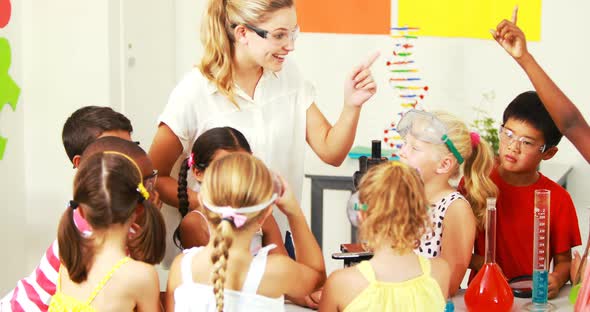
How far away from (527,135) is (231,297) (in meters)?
0.98

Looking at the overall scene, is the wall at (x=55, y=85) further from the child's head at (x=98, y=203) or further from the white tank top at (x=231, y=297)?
the white tank top at (x=231, y=297)

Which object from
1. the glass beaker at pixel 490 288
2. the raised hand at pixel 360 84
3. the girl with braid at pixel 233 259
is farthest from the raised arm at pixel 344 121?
the girl with braid at pixel 233 259

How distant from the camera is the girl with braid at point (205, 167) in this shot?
2064 millimetres

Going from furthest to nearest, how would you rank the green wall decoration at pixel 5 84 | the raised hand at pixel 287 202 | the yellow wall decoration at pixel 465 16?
the yellow wall decoration at pixel 465 16 < the green wall decoration at pixel 5 84 < the raised hand at pixel 287 202

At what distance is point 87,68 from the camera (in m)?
3.14

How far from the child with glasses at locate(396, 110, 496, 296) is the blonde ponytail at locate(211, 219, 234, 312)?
596 millimetres

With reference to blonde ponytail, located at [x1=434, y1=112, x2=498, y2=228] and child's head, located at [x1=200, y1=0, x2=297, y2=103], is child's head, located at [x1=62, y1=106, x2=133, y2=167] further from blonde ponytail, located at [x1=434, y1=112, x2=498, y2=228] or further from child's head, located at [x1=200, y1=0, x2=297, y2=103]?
blonde ponytail, located at [x1=434, y1=112, x2=498, y2=228]

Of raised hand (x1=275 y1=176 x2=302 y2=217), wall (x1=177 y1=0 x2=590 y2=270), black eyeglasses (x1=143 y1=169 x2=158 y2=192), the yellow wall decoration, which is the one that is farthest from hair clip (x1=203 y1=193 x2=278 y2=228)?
the yellow wall decoration

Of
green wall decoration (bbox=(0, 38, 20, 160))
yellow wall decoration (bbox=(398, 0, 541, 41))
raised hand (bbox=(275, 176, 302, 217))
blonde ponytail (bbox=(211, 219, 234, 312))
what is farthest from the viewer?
yellow wall decoration (bbox=(398, 0, 541, 41))

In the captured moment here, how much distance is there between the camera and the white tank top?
1.68m

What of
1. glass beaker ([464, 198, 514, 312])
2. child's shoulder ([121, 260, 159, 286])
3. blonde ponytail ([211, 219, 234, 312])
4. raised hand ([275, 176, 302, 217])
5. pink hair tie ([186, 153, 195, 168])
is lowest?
glass beaker ([464, 198, 514, 312])

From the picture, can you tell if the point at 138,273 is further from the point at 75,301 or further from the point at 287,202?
the point at 287,202

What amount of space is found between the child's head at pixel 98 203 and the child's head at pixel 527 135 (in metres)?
0.98

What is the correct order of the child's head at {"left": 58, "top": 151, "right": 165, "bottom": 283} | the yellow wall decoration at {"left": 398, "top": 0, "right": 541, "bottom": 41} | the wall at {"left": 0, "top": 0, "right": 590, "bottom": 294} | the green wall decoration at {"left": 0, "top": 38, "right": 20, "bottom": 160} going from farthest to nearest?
the yellow wall decoration at {"left": 398, "top": 0, "right": 541, "bottom": 41}, the wall at {"left": 0, "top": 0, "right": 590, "bottom": 294}, the green wall decoration at {"left": 0, "top": 38, "right": 20, "bottom": 160}, the child's head at {"left": 58, "top": 151, "right": 165, "bottom": 283}
